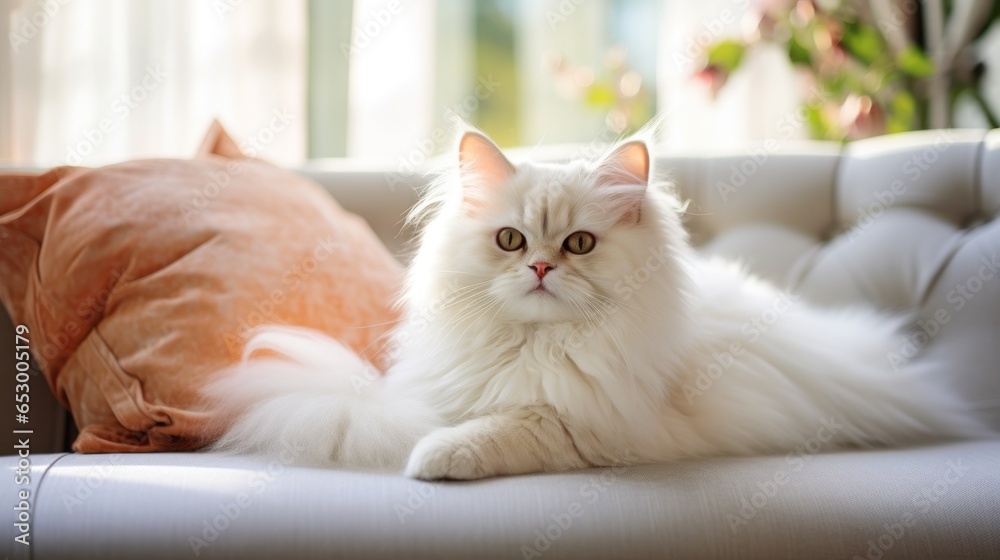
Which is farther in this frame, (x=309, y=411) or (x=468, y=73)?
(x=468, y=73)

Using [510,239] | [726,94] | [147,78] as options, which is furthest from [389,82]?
[510,239]

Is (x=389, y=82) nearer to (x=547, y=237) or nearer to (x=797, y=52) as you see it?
(x=797, y=52)

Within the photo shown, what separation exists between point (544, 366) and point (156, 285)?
2.78 ft

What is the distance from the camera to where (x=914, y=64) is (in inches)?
111

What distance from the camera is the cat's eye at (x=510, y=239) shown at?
1.41 meters

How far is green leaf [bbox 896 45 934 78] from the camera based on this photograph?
282 centimetres

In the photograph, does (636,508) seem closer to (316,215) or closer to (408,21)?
(316,215)

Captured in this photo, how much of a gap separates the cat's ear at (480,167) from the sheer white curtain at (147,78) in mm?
1629

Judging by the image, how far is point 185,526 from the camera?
109 cm

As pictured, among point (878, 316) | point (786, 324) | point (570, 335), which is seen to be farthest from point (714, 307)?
point (878, 316)

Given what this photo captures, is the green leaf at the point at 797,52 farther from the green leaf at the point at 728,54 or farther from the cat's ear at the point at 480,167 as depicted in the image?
the cat's ear at the point at 480,167

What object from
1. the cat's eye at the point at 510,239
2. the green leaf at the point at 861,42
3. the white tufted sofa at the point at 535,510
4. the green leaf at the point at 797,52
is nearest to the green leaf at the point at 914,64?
the green leaf at the point at 861,42

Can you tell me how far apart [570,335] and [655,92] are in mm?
2687

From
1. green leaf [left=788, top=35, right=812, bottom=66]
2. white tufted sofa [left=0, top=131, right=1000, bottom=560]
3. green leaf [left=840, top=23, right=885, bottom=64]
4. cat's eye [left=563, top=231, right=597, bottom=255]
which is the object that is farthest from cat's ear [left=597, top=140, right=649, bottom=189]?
green leaf [left=840, top=23, right=885, bottom=64]
